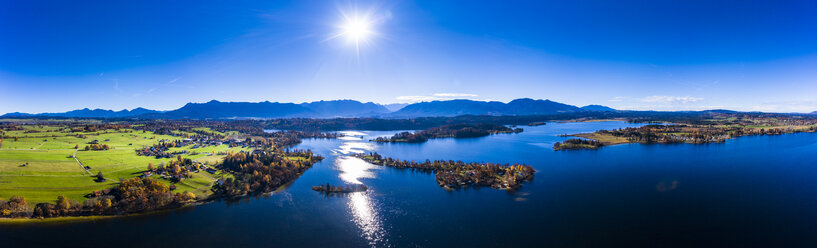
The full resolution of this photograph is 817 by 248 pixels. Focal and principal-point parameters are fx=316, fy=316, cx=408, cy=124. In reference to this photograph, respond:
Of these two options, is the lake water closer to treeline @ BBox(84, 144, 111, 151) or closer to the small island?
the small island

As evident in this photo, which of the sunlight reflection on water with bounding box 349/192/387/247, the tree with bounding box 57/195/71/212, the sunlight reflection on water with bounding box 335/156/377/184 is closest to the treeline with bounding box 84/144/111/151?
the tree with bounding box 57/195/71/212

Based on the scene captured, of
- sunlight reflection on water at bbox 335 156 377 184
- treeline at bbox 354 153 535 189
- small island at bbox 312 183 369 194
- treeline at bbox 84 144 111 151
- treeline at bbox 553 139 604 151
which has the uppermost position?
treeline at bbox 84 144 111 151

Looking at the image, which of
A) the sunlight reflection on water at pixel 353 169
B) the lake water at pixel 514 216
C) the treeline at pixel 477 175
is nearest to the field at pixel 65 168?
the lake water at pixel 514 216

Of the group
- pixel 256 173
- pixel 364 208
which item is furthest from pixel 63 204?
pixel 364 208

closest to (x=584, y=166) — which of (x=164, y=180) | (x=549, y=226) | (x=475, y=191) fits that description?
(x=475, y=191)

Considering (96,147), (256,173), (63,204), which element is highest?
(96,147)

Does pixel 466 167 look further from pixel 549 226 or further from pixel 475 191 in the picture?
pixel 549 226

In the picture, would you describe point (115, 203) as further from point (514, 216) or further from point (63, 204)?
point (514, 216)
